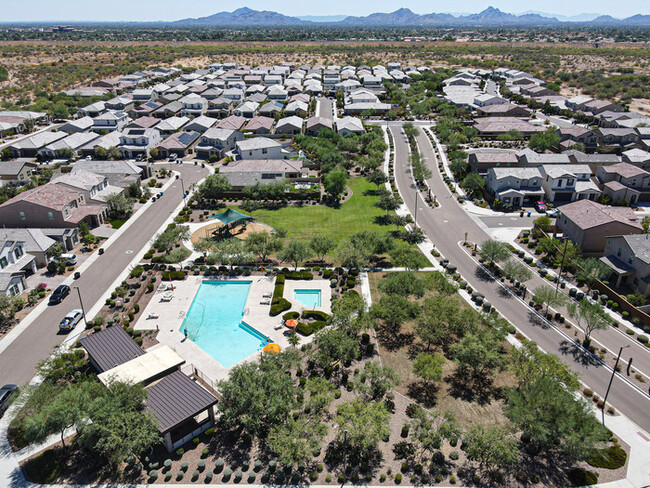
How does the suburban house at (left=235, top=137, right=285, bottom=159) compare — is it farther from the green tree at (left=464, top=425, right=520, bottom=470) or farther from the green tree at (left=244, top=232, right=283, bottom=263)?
the green tree at (left=464, top=425, right=520, bottom=470)

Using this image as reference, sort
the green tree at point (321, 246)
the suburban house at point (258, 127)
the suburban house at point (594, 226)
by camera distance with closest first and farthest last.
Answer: the green tree at point (321, 246) < the suburban house at point (594, 226) < the suburban house at point (258, 127)

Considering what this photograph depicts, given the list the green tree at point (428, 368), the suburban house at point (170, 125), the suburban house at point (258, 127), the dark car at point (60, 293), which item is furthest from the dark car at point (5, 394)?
the suburban house at point (258, 127)

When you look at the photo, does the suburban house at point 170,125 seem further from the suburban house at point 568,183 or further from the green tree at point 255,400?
the green tree at point 255,400

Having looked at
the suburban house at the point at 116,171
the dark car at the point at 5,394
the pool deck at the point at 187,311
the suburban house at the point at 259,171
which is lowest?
the pool deck at the point at 187,311

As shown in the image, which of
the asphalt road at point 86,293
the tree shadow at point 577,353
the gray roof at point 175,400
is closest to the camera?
the gray roof at point 175,400

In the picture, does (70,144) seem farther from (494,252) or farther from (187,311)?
(494,252)

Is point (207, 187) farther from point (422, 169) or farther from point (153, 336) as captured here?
point (422, 169)

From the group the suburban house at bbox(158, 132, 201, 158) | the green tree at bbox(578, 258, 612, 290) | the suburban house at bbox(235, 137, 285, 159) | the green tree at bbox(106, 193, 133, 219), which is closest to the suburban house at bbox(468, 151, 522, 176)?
the green tree at bbox(578, 258, 612, 290)
